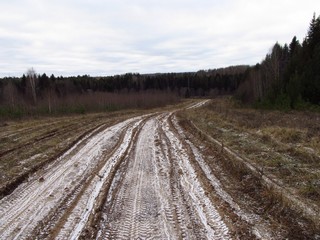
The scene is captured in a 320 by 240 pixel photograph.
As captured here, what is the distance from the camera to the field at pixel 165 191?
16.9ft

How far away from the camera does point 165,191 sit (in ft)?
23.5

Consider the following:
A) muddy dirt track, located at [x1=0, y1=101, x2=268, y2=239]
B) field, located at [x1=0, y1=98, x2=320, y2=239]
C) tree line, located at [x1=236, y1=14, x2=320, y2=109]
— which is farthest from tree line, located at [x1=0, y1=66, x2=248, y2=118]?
muddy dirt track, located at [x1=0, y1=101, x2=268, y2=239]

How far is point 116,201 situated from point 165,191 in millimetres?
1335

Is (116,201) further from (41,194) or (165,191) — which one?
(41,194)

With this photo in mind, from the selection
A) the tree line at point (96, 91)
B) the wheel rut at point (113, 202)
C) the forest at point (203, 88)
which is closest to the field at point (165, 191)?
the wheel rut at point (113, 202)

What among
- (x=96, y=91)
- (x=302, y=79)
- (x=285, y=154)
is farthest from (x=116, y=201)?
(x=96, y=91)

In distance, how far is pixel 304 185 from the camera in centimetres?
682

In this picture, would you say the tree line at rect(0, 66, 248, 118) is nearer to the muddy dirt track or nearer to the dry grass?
the muddy dirt track

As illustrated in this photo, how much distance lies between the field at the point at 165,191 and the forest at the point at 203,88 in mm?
22005

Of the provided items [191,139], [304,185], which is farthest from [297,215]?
[191,139]

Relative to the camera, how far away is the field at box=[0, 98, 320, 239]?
5.15 meters

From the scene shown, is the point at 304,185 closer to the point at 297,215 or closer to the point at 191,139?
the point at 297,215

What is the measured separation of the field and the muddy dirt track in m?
0.02

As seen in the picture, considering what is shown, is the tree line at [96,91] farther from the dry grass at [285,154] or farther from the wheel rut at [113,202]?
the dry grass at [285,154]
